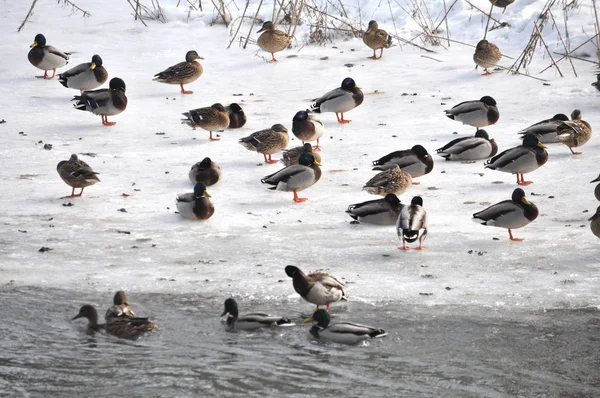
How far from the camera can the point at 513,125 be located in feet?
43.3

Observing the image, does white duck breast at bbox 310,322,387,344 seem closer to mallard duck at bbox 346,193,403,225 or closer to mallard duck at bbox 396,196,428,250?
mallard duck at bbox 396,196,428,250

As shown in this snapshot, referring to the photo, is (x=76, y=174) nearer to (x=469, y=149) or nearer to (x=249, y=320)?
(x=249, y=320)

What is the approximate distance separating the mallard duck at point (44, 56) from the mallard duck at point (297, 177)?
5826 mm

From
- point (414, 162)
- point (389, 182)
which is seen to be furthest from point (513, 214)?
point (414, 162)

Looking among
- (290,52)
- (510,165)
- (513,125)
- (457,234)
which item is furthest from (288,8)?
(457,234)

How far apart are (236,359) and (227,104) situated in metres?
7.84

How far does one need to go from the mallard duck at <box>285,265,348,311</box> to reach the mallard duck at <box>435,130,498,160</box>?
14.8ft

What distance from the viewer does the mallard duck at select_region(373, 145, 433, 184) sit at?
36.3 feet

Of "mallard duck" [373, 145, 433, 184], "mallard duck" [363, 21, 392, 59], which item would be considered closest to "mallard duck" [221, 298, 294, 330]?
"mallard duck" [373, 145, 433, 184]

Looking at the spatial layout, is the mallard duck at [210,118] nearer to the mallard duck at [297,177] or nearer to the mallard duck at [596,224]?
the mallard duck at [297,177]

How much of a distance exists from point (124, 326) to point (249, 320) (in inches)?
35.1

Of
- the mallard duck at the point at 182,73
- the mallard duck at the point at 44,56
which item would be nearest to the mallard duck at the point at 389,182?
the mallard duck at the point at 182,73

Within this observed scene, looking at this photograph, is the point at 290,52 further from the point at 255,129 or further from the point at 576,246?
the point at 576,246

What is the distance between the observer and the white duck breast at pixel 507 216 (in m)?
9.28
